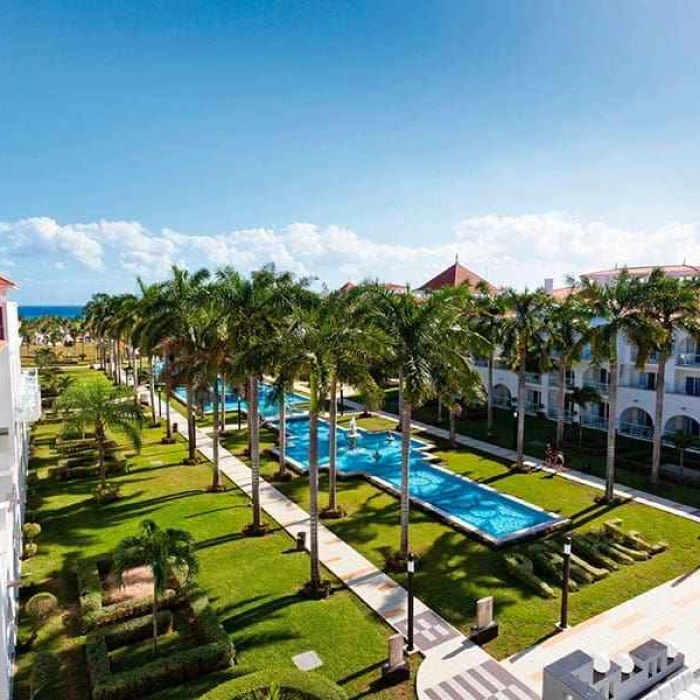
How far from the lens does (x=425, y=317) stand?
20047 millimetres

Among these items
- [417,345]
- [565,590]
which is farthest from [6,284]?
[565,590]

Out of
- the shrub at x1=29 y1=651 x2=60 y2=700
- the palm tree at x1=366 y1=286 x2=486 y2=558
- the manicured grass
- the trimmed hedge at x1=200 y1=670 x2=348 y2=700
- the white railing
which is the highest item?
the palm tree at x1=366 y1=286 x2=486 y2=558

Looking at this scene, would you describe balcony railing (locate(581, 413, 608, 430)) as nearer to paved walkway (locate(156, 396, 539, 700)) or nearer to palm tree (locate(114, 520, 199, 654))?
paved walkway (locate(156, 396, 539, 700))

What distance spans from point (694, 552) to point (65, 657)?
21.9 metres

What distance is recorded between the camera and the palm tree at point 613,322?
25.4m

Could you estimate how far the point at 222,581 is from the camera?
1880cm

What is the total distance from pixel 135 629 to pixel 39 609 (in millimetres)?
2664

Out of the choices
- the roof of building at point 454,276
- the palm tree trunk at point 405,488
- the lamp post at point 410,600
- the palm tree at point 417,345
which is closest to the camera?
the lamp post at point 410,600

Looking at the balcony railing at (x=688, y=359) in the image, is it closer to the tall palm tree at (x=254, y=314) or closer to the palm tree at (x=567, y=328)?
→ the palm tree at (x=567, y=328)

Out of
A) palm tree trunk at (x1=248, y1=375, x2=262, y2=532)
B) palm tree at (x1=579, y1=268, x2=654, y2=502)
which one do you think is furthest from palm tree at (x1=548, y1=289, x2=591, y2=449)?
palm tree trunk at (x1=248, y1=375, x2=262, y2=532)

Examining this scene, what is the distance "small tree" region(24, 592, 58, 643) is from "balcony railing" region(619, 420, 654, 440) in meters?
37.1

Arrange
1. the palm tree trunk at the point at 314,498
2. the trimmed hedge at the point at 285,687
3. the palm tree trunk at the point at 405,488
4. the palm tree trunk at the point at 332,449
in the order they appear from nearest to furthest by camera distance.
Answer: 1. the trimmed hedge at the point at 285,687
2. the palm tree trunk at the point at 314,498
3. the palm tree trunk at the point at 405,488
4. the palm tree trunk at the point at 332,449

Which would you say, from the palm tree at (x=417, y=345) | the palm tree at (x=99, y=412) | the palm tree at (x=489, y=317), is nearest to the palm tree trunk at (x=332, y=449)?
the palm tree at (x=417, y=345)

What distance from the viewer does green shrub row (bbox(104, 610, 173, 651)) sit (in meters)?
15.5
